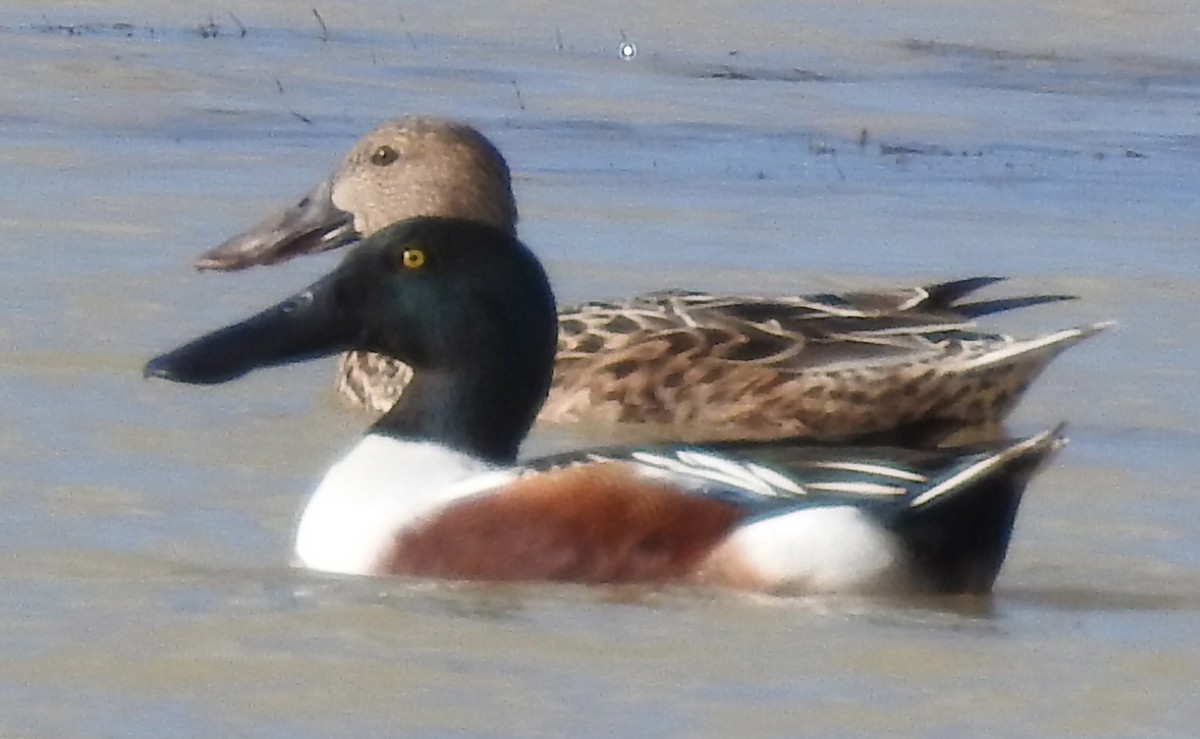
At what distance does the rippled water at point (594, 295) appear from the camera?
6.35 m

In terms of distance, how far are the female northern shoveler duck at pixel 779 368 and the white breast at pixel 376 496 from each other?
2.20 m

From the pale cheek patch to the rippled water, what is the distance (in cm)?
6

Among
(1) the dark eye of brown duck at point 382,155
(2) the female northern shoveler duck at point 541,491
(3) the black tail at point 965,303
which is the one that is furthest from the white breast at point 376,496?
(1) the dark eye of brown duck at point 382,155

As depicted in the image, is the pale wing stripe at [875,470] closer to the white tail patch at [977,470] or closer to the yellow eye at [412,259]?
the white tail patch at [977,470]

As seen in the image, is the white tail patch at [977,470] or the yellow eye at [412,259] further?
the yellow eye at [412,259]

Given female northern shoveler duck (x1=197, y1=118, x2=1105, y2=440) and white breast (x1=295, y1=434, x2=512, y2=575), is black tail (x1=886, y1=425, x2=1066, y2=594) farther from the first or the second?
female northern shoveler duck (x1=197, y1=118, x2=1105, y2=440)

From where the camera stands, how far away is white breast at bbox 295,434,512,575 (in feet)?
23.0

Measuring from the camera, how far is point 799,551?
6895 millimetres

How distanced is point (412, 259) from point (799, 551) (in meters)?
1.08

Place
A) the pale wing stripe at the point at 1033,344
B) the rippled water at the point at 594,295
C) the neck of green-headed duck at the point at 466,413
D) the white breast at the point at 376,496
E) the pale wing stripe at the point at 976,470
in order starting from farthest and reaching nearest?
the pale wing stripe at the point at 1033,344 < the neck of green-headed duck at the point at 466,413 < the white breast at the point at 376,496 < the pale wing stripe at the point at 976,470 < the rippled water at the point at 594,295

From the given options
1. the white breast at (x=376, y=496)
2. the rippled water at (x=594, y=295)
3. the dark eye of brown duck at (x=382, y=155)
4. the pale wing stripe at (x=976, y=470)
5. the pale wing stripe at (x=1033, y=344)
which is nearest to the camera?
the rippled water at (x=594, y=295)

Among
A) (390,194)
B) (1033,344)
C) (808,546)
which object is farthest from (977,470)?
(390,194)

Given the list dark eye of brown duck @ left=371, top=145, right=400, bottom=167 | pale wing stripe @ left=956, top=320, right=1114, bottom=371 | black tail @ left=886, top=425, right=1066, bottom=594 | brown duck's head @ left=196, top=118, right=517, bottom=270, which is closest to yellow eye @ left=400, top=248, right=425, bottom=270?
black tail @ left=886, top=425, right=1066, bottom=594

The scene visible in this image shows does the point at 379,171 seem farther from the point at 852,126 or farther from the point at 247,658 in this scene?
the point at 852,126
